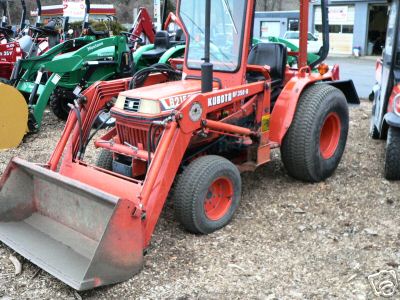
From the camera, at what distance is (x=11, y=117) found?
256 inches

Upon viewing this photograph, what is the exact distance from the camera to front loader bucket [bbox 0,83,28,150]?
6.36 meters

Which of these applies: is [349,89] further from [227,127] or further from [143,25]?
[143,25]

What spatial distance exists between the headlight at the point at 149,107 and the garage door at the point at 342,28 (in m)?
24.3

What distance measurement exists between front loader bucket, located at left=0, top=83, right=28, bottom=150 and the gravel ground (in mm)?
3124

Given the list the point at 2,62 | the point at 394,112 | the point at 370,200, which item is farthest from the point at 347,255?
the point at 2,62

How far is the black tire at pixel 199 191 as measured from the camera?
145 inches

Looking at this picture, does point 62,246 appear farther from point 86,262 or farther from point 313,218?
point 313,218

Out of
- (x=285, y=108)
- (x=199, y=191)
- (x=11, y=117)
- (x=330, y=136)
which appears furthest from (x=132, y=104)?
(x=11, y=117)

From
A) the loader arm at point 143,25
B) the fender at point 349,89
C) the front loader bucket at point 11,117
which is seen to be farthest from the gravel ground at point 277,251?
the loader arm at point 143,25

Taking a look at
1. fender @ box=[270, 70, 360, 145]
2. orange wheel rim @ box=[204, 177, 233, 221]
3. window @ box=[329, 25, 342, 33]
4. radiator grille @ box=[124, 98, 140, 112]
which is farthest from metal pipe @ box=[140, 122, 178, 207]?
window @ box=[329, 25, 342, 33]

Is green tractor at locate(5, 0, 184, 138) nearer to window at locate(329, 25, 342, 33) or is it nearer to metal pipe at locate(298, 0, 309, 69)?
metal pipe at locate(298, 0, 309, 69)

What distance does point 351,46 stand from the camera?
26359mm

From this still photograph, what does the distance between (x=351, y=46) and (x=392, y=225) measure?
78.6ft

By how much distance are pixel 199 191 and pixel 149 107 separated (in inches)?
29.5
